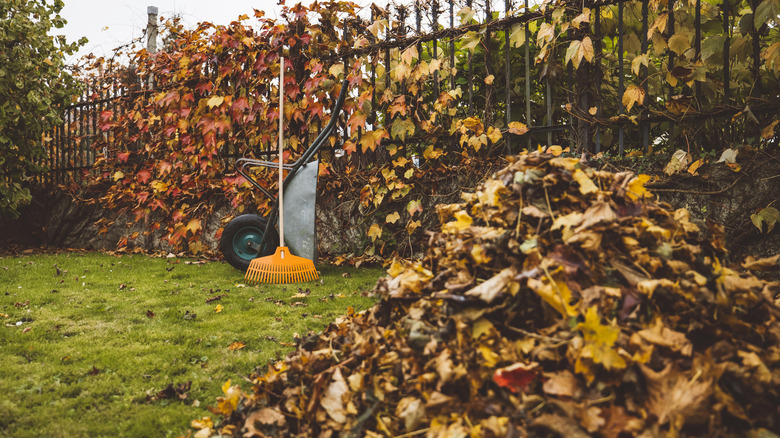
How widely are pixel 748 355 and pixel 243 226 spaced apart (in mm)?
3298

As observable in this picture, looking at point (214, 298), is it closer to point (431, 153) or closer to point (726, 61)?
point (431, 153)

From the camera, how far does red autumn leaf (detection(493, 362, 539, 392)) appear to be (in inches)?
37.3

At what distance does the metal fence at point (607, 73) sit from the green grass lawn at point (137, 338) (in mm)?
1679

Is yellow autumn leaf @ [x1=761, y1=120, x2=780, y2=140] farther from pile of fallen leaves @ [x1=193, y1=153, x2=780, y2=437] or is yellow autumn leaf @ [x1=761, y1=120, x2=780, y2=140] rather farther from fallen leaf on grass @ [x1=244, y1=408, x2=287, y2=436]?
fallen leaf on grass @ [x1=244, y1=408, x2=287, y2=436]

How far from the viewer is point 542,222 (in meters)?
1.21

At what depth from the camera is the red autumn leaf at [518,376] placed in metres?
0.95

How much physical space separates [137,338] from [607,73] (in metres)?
3.33

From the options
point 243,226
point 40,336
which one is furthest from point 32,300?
point 243,226

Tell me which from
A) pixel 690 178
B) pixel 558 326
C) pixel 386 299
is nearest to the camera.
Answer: pixel 558 326

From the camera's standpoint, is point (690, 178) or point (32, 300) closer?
point (690, 178)

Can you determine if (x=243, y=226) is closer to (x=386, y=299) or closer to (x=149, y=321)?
(x=149, y=321)

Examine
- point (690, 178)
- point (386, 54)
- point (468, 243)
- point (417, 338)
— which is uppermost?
point (386, 54)

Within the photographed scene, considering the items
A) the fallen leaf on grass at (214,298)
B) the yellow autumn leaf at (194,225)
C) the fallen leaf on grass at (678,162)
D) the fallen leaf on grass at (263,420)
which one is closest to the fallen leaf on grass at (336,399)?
the fallen leaf on grass at (263,420)

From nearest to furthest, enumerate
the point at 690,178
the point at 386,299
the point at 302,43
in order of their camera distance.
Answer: the point at 386,299
the point at 690,178
the point at 302,43
